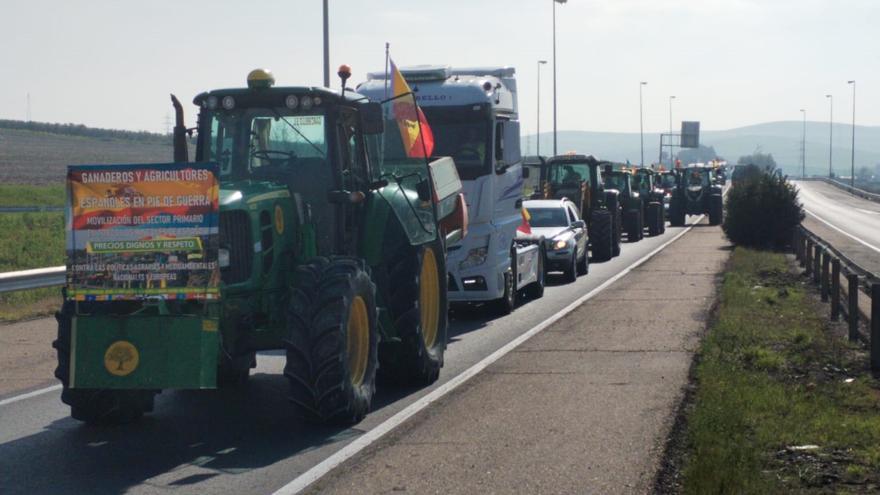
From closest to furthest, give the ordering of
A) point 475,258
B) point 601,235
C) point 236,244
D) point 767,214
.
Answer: point 236,244 < point 475,258 < point 601,235 < point 767,214

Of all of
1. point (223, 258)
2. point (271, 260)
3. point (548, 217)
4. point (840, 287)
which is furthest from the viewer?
point (548, 217)

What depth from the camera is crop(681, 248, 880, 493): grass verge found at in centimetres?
812

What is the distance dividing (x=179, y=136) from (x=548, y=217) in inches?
632

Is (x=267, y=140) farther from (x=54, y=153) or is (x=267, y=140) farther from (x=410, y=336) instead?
(x=54, y=153)

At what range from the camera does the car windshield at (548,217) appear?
26344 mm

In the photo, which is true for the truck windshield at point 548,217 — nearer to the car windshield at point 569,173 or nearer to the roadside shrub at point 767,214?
the car windshield at point 569,173

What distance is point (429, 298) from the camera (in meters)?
13.1

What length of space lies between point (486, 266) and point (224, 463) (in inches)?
380

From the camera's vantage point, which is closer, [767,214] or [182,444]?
[182,444]

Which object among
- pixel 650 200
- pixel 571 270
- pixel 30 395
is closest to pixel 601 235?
pixel 571 270

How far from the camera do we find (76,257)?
938 centimetres

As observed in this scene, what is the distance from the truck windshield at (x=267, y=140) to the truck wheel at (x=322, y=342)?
1.41 metres

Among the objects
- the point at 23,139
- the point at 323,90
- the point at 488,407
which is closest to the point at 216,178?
the point at 323,90

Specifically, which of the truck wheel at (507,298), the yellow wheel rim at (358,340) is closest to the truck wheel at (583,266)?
the truck wheel at (507,298)
